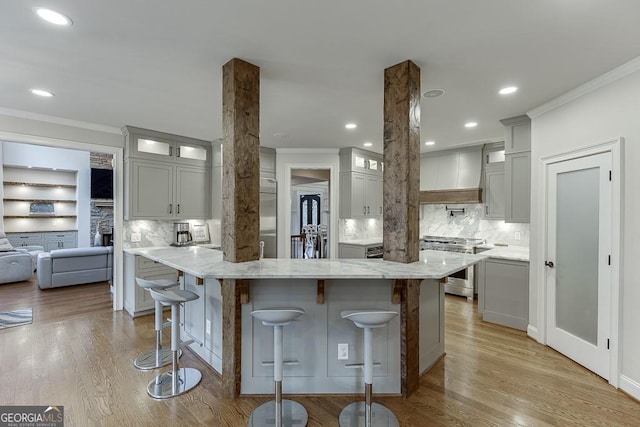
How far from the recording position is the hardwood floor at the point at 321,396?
2100mm

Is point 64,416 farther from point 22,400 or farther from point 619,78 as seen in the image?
point 619,78

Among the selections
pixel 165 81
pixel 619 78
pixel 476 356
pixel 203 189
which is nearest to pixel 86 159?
pixel 203 189

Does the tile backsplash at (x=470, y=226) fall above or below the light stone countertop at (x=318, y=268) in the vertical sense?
above

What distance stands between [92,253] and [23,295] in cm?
118


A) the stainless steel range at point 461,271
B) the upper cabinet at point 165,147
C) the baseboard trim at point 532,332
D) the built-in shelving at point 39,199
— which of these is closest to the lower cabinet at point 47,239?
the built-in shelving at point 39,199

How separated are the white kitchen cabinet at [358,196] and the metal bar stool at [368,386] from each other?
3.48 metres

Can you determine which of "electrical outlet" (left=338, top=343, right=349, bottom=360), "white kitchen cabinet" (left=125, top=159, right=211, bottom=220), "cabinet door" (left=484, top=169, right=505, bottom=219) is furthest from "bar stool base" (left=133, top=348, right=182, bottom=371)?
"cabinet door" (left=484, top=169, right=505, bottom=219)

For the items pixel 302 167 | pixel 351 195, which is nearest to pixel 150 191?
pixel 302 167

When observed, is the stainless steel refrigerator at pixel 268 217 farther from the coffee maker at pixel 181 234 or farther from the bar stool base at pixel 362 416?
the bar stool base at pixel 362 416

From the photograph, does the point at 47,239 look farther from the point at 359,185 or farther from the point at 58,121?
the point at 359,185

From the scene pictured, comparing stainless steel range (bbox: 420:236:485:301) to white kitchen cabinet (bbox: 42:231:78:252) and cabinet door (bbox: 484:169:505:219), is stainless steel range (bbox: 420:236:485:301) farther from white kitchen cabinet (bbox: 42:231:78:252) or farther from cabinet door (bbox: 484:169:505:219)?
white kitchen cabinet (bbox: 42:231:78:252)

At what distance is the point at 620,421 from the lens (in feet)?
6.75

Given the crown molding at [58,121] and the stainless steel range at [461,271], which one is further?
Result: the stainless steel range at [461,271]

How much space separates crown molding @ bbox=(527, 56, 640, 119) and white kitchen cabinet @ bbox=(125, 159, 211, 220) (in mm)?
4808
